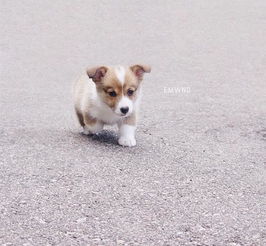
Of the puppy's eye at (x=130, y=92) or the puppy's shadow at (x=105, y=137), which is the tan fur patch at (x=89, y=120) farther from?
the puppy's eye at (x=130, y=92)

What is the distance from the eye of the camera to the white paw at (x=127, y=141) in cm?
576

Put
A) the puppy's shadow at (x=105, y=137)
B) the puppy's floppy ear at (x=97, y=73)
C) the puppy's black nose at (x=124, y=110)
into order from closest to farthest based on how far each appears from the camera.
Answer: the puppy's black nose at (x=124, y=110)
the puppy's floppy ear at (x=97, y=73)
the puppy's shadow at (x=105, y=137)

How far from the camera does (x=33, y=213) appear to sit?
13.0 feet

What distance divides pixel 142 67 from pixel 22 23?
24.7 ft

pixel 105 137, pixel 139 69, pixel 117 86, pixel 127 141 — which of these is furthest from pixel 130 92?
pixel 105 137

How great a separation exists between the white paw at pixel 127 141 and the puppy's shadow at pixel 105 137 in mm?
110

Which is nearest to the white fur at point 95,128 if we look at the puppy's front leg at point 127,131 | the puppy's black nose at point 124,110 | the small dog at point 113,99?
the small dog at point 113,99

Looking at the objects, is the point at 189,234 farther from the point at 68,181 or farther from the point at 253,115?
the point at 253,115

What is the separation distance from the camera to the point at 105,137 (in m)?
6.19

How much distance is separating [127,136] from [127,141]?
0.04 m

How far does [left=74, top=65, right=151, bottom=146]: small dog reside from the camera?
18.5 ft

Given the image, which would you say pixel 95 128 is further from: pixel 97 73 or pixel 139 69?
pixel 139 69

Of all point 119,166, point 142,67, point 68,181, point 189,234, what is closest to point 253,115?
point 142,67

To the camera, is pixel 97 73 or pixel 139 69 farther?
pixel 139 69
